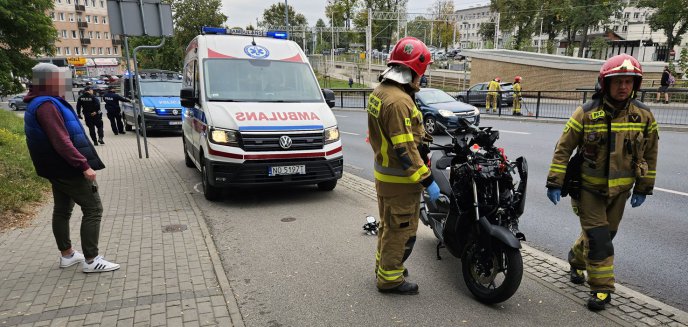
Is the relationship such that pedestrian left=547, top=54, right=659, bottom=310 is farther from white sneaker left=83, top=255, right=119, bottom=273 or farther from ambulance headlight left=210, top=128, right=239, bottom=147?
ambulance headlight left=210, top=128, right=239, bottom=147

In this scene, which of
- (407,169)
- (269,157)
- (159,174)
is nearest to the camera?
(407,169)

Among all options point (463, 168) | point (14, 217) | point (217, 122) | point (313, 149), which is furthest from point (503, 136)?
point (14, 217)

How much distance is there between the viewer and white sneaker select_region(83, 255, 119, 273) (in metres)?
4.18

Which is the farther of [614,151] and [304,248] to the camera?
[304,248]

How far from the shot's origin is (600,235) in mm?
3465

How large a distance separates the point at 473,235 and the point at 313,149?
3.26m

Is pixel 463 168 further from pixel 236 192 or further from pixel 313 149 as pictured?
pixel 236 192

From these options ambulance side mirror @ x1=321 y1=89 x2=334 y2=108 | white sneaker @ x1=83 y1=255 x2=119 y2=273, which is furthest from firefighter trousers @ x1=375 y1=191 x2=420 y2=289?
ambulance side mirror @ x1=321 y1=89 x2=334 y2=108

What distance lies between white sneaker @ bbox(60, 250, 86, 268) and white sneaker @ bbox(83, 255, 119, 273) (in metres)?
0.19

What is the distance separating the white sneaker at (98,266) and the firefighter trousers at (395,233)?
249 cm

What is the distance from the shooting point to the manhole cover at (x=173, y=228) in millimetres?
5438

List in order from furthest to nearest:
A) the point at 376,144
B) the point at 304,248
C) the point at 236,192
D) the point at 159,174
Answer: the point at 159,174 → the point at 236,192 → the point at 304,248 → the point at 376,144

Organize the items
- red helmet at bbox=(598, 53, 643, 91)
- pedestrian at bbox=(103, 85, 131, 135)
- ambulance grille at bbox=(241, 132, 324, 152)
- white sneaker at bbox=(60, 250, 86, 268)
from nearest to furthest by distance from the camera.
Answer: red helmet at bbox=(598, 53, 643, 91) → white sneaker at bbox=(60, 250, 86, 268) → ambulance grille at bbox=(241, 132, 324, 152) → pedestrian at bbox=(103, 85, 131, 135)

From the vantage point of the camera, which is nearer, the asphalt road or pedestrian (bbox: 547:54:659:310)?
pedestrian (bbox: 547:54:659:310)
